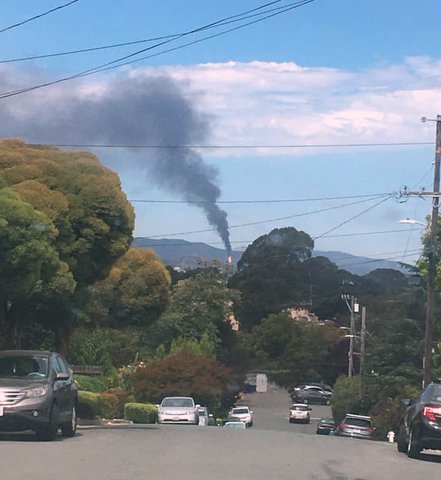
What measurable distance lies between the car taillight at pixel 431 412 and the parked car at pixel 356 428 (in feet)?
79.9

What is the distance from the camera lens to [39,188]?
25.0 metres

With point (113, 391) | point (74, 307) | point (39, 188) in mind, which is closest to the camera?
point (39, 188)

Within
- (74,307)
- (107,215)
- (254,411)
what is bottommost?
(254,411)

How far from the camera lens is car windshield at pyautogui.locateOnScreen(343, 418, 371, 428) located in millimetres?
42750

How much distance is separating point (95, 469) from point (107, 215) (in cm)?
1349

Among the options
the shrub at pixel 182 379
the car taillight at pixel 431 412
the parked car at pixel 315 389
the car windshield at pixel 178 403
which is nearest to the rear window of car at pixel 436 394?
the car taillight at pixel 431 412

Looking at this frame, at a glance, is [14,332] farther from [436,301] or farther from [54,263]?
[436,301]

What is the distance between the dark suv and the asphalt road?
0.32m

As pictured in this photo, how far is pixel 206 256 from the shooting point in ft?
427

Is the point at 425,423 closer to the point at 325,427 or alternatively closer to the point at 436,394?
the point at 436,394

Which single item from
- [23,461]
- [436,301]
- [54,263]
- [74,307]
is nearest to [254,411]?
[436,301]

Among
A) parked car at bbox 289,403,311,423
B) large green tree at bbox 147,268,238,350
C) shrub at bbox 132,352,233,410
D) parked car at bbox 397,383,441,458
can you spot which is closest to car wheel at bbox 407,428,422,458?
parked car at bbox 397,383,441,458

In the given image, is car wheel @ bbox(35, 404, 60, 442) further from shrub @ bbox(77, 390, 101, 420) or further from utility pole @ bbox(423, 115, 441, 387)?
utility pole @ bbox(423, 115, 441, 387)

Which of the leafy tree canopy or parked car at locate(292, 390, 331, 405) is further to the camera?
parked car at locate(292, 390, 331, 405)
